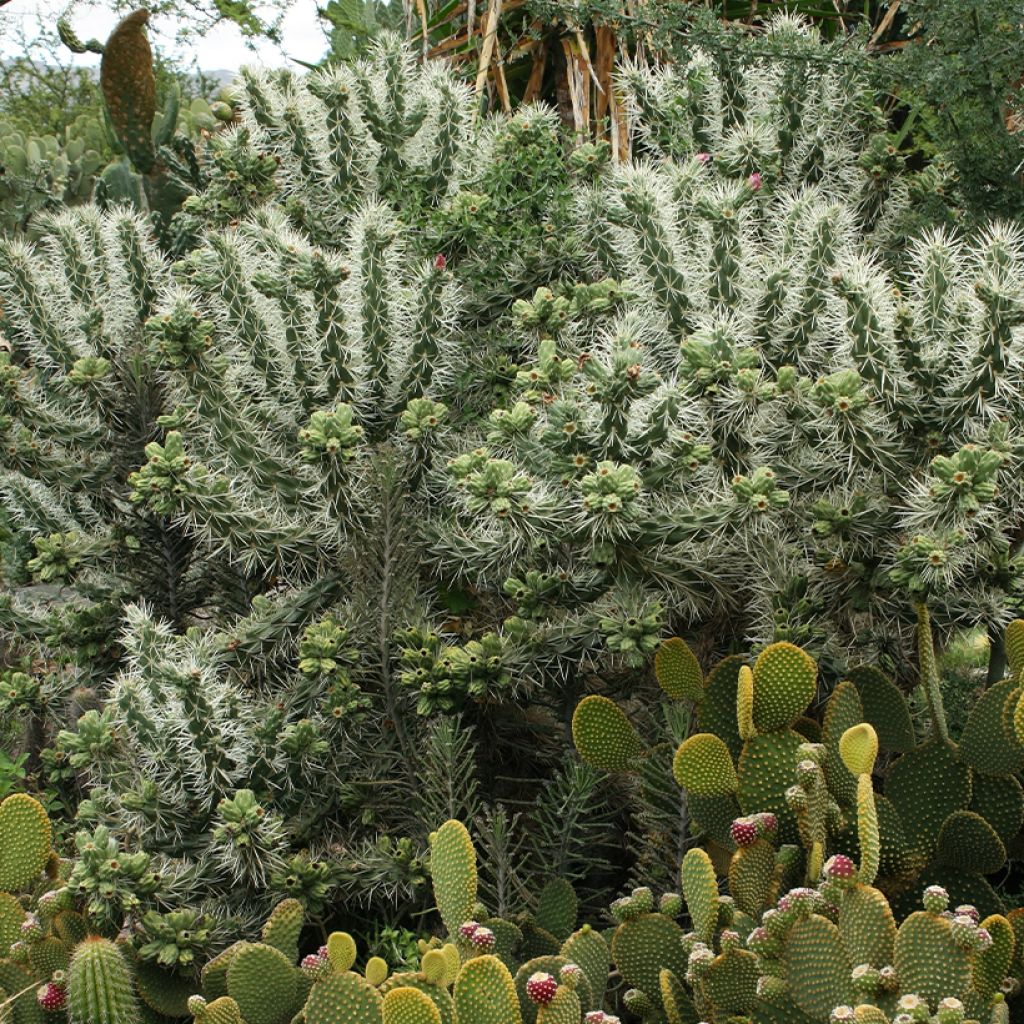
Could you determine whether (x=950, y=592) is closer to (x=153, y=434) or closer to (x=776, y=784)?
(x=776, y=784)

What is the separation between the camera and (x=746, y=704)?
251cm

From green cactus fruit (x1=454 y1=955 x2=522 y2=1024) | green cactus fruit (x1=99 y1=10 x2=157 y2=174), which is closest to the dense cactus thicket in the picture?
green cactus fruit (x1=454 y1=955 x2=522 y2=1024)

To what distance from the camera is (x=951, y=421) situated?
10.0 ft

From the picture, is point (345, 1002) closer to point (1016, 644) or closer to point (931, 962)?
point (931, 962)

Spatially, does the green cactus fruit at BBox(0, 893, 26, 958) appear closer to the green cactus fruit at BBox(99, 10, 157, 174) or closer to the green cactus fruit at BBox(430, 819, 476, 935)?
the green cactus fruit at BBox(430, 819, 476, 935)

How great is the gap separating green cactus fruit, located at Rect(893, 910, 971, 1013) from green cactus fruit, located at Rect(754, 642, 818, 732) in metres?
0.56

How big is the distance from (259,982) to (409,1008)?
57 centimetres

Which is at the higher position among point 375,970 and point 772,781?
point 772,781

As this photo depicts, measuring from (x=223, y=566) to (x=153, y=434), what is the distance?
0.46 meters

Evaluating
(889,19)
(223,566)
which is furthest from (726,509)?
(889,19)

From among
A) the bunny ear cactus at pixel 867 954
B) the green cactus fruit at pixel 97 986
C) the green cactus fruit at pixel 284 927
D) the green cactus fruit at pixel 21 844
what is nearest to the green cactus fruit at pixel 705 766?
the bunny ear cactus at pixel 867 954

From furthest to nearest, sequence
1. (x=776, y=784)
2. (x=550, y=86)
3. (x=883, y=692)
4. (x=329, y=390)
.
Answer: (x=550, y=86) < (x=329, y=390) < (x=883, y=692) < (x=776, y=784)

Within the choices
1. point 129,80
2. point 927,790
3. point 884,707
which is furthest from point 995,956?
point 129,80

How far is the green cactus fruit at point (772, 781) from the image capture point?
2.57 metres
